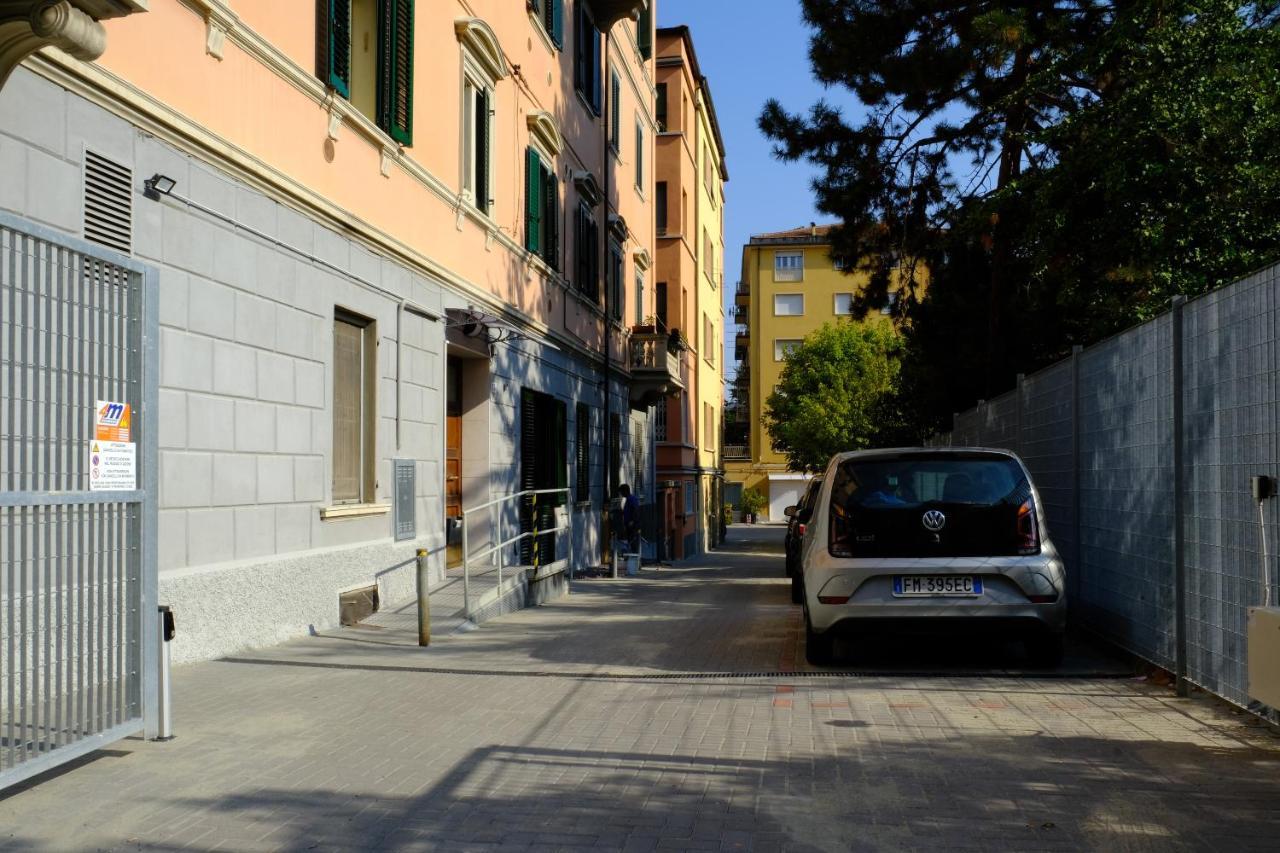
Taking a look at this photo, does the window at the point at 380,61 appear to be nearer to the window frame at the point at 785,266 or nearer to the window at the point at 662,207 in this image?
the window at the point at 662,207

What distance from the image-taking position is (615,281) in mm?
27531

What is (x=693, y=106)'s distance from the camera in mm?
42969

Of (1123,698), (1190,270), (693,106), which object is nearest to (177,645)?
(1123,698)

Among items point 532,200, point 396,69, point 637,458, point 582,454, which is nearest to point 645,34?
point 637,458

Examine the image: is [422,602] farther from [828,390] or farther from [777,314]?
[777,314]

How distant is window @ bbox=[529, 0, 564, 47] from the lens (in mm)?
20031

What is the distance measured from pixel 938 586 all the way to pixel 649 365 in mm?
20605

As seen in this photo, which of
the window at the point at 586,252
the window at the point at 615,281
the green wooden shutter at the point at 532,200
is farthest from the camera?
the window at the point at 615,281

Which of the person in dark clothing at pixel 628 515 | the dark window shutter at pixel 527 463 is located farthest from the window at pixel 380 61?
the person in dark clothing at pixel 628 515

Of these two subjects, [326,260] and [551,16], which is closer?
[326,260]

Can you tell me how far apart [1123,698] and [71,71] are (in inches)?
301

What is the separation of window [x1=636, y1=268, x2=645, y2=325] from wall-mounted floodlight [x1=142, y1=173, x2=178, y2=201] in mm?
22360

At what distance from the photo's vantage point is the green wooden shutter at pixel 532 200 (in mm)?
19250

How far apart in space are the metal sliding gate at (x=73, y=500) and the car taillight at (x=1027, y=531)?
18.7 ft
